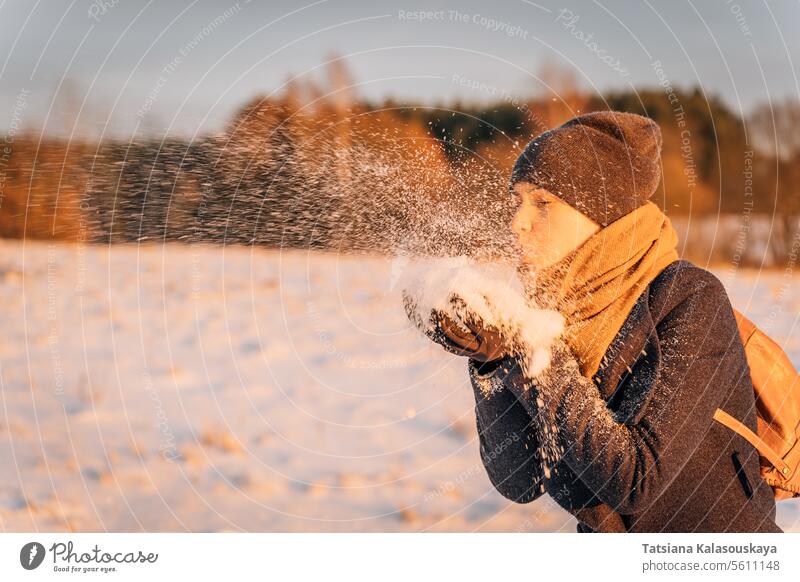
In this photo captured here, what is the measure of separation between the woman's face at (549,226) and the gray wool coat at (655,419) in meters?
0.21

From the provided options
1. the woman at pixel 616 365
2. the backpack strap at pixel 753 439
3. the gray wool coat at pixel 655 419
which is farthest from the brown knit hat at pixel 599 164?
the backpack strap at pixel 753 439

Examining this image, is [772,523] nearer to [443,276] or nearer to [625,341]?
[625,341]

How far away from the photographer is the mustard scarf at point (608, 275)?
80.5 inches

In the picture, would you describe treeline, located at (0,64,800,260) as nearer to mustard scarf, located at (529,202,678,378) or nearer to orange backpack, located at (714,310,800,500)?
mustard scarf, located at (529,202,678,378)

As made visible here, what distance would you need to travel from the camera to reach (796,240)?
28.8ft

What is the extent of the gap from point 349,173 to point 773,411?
10.7 feet

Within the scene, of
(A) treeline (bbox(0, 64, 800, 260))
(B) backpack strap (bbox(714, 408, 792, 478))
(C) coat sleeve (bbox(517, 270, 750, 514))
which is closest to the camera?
(C) coat sleeve (bbox(517, 270, 750, 514))

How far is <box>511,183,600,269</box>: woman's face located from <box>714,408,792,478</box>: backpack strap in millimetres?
523

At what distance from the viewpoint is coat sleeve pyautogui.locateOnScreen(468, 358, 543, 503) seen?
6.95 feet

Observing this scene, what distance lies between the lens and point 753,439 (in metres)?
2.01

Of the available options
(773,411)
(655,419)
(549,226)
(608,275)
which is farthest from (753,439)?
(549,226)
